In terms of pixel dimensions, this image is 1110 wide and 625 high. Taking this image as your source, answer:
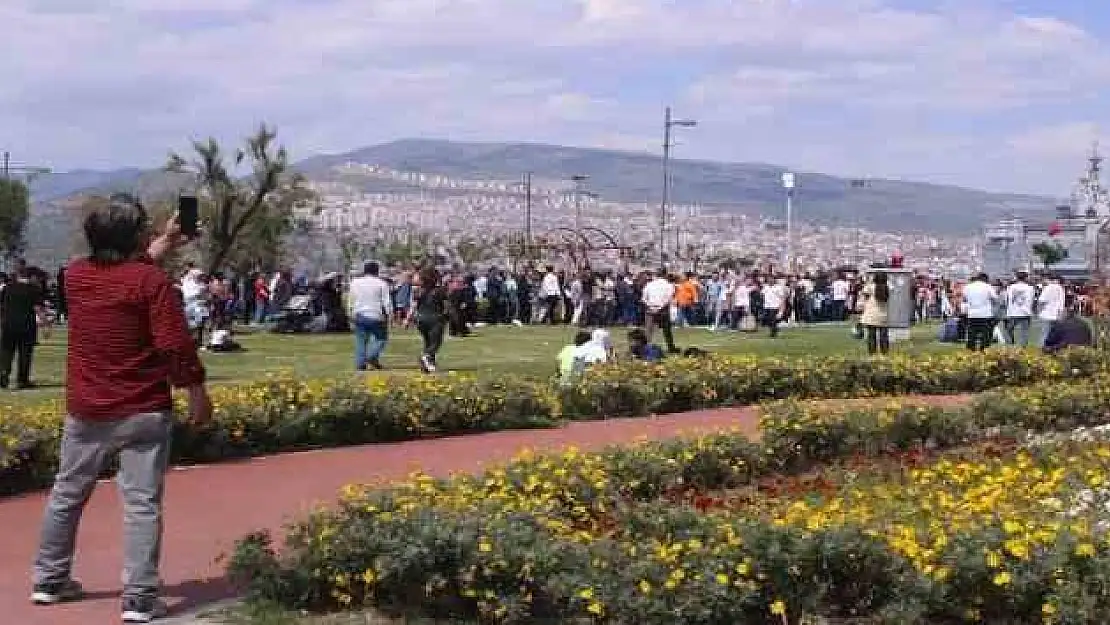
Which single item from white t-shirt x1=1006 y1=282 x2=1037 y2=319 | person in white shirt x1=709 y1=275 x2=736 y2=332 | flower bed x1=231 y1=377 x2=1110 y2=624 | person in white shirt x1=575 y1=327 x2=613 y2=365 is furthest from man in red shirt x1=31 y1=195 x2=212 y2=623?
person in white shirt x1=709 y1=275 x2=736 y2=332

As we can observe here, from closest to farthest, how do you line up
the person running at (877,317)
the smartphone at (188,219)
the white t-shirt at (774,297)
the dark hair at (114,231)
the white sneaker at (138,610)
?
the white sneaker at (138,610)
the dark hair at (114,231)
the smartphone at (188,219)
the person running at (877,317)
the white t-shirt at (774,297)

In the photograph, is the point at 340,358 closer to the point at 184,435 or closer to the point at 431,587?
the point at 184,435

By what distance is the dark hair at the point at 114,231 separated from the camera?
6.30 metres

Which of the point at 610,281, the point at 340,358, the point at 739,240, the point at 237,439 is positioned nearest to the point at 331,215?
the point at 739,240

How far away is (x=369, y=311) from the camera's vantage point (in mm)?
18047

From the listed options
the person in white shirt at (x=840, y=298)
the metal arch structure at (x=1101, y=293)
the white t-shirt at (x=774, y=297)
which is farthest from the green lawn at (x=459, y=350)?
the person in white shirt at (x=840, y=298)

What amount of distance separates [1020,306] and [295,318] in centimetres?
1264

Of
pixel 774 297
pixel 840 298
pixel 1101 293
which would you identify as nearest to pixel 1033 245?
pixel 840 298

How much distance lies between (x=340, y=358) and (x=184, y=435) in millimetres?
11106

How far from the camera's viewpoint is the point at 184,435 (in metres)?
10.4

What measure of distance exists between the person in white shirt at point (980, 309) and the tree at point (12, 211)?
4434cm

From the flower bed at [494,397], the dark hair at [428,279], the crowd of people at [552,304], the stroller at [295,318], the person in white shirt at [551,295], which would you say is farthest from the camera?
the person in white shirt at [551,295]

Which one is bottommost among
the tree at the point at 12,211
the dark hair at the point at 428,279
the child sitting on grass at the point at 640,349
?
the child sitting on grass at the point at 640,349

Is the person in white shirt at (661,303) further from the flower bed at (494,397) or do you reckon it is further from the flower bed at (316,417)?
the flower bed at (316,417)
